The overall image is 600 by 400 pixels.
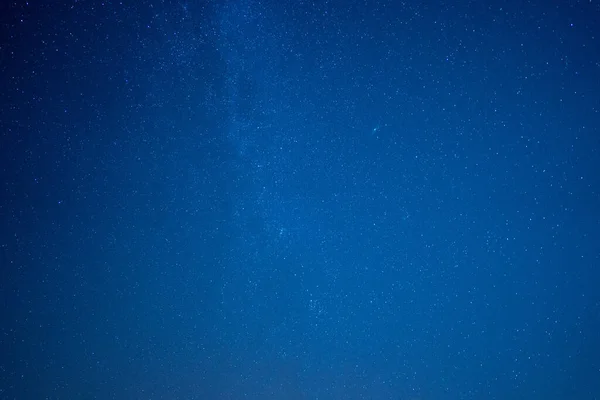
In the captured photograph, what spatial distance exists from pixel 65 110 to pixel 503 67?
137cm

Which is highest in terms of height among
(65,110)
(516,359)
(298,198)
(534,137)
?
(65,110)

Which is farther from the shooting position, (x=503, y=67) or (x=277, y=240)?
(x=277, y=240)

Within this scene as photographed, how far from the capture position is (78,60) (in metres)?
1.14

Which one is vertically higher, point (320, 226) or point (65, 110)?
point (65, 110)

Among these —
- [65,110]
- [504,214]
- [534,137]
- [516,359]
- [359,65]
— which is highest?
[65,110]

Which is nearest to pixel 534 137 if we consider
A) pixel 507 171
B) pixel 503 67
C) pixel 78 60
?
pixel 507 171

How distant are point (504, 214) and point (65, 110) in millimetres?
1439

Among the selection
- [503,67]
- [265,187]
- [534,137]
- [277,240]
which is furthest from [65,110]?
[534,137]

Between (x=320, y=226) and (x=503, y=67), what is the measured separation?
0.73 m

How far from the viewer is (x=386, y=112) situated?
1.12 meters

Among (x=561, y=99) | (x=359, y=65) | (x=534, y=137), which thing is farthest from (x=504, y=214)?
(x=359, y=65)

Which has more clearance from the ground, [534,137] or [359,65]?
[359,65]

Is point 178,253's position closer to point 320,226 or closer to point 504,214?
point 320,226

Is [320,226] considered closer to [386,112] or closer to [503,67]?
[386,112]
